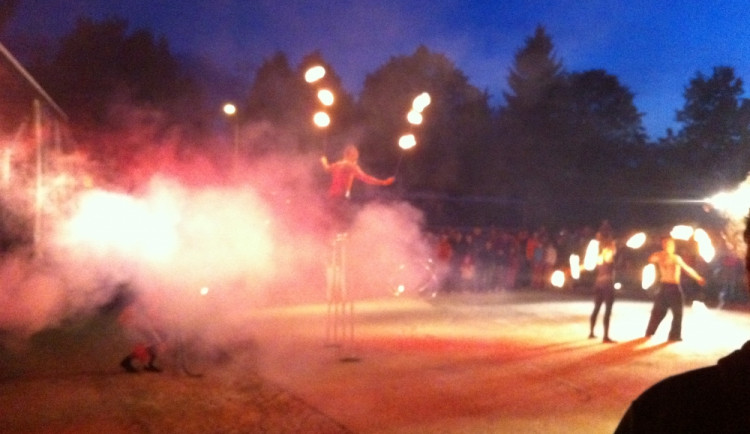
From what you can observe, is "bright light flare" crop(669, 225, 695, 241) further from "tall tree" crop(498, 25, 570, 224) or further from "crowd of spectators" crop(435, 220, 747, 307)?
"tall tree" crop(498, 25, 570, 224)

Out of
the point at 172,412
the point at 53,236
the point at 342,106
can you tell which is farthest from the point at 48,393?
the point at 342,106

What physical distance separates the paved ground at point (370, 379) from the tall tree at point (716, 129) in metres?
20.1

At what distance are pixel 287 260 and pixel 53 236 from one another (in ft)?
23.9

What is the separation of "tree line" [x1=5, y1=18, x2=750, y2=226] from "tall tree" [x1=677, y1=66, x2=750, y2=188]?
7cm

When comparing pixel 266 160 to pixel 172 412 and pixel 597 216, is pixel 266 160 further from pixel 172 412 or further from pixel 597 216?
pixel 597 216

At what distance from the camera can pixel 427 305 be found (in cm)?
1603

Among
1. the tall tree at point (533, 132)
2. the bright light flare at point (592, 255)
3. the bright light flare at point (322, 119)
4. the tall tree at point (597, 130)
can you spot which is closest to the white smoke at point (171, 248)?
the bright light flare at point (322, 119)

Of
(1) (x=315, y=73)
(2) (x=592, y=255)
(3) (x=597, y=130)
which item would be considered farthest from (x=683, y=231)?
(3) (x=597, y=130)

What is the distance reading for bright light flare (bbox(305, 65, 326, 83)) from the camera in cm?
869

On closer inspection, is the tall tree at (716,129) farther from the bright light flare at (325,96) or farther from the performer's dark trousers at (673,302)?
the bright light flare at (325,96)

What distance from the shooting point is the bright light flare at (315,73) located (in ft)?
28.5

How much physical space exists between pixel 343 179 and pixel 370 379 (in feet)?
8.37

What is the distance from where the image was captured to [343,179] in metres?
8.94

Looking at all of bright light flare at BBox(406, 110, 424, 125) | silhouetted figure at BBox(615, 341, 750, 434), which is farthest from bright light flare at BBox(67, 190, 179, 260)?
silhouetted figure at BBox(615, 341, 750, 434)
